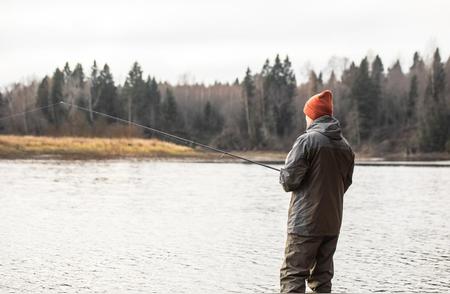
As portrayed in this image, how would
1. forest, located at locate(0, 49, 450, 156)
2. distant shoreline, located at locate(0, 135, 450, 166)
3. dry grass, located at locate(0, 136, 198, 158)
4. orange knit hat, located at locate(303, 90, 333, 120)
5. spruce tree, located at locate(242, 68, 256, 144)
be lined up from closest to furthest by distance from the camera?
1. orange knit hat, located at locate(303, 90, 333, 120)
2. distant shoreline, located at locate(0, 135, 450, 166)
3. dry grass, located at locate(0, 136, 198, 158)
4. forest, located at locate(0, 49, 450, 156)
5. spruce tree, located at locate(242, 68, 256, 144)

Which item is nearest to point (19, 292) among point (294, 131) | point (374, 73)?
point (294, 131)

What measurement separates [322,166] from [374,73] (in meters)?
85.9

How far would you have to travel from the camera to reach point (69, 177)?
2481 centimetres

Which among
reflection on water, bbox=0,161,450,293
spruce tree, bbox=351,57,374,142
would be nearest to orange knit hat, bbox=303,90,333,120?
reflection on water, bbox=0,161,450,293

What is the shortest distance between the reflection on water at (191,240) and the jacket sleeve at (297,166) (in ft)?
9.14

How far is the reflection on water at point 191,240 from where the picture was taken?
7.97 metres

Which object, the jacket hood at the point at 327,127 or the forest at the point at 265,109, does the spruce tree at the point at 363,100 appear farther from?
the jacket hood at the point at 327,127

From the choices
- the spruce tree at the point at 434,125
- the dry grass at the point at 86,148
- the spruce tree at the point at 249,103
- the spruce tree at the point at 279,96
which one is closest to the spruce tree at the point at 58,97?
the spruce tree at the point at 249,103

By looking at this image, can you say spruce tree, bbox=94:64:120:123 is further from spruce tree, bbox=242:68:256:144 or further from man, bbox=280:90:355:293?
man, bbox=280:90:355:293

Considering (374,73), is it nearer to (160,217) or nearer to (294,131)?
(294,131)

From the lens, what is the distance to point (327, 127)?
520 cm

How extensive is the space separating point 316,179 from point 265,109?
75373 mm

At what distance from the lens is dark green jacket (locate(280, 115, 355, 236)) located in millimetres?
5090

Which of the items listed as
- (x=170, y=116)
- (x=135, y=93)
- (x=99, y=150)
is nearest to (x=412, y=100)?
(x=170, y=116)
